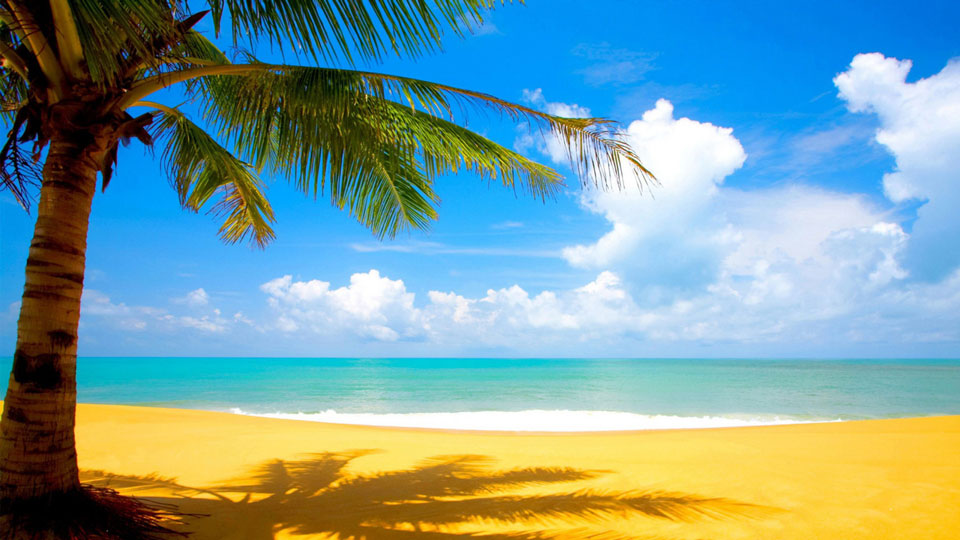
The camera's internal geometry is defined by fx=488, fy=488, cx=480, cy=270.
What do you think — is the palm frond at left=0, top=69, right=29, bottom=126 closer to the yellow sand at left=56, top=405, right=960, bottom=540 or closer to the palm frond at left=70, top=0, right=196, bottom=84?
the palm frond at left=70, top=0, right=196, bottom=84

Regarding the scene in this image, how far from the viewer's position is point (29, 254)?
271 centimetres

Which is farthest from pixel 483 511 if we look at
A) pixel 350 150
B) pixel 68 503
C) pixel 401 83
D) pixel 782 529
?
pixel 401 83

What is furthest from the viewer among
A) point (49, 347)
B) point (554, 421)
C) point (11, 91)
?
point (554, 421)

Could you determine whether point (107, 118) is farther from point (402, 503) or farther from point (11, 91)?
point (402, 503)

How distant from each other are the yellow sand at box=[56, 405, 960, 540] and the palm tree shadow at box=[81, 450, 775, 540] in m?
0.02

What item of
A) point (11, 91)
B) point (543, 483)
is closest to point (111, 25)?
point (11, 91)

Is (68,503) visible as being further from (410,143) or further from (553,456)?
(553,456)

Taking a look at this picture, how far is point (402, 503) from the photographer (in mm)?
3971

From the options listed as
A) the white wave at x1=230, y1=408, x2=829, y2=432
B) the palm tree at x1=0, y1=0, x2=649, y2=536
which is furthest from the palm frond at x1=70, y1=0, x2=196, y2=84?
the white wave at x1=230, y1=408, x2=829, y2=432

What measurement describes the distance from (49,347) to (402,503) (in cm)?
262

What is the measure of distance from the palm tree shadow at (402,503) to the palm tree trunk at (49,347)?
100 cm

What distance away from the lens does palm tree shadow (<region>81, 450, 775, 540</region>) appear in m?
3.38

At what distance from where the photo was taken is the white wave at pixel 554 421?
12.1 metres

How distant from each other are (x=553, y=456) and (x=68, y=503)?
4.55 metres
